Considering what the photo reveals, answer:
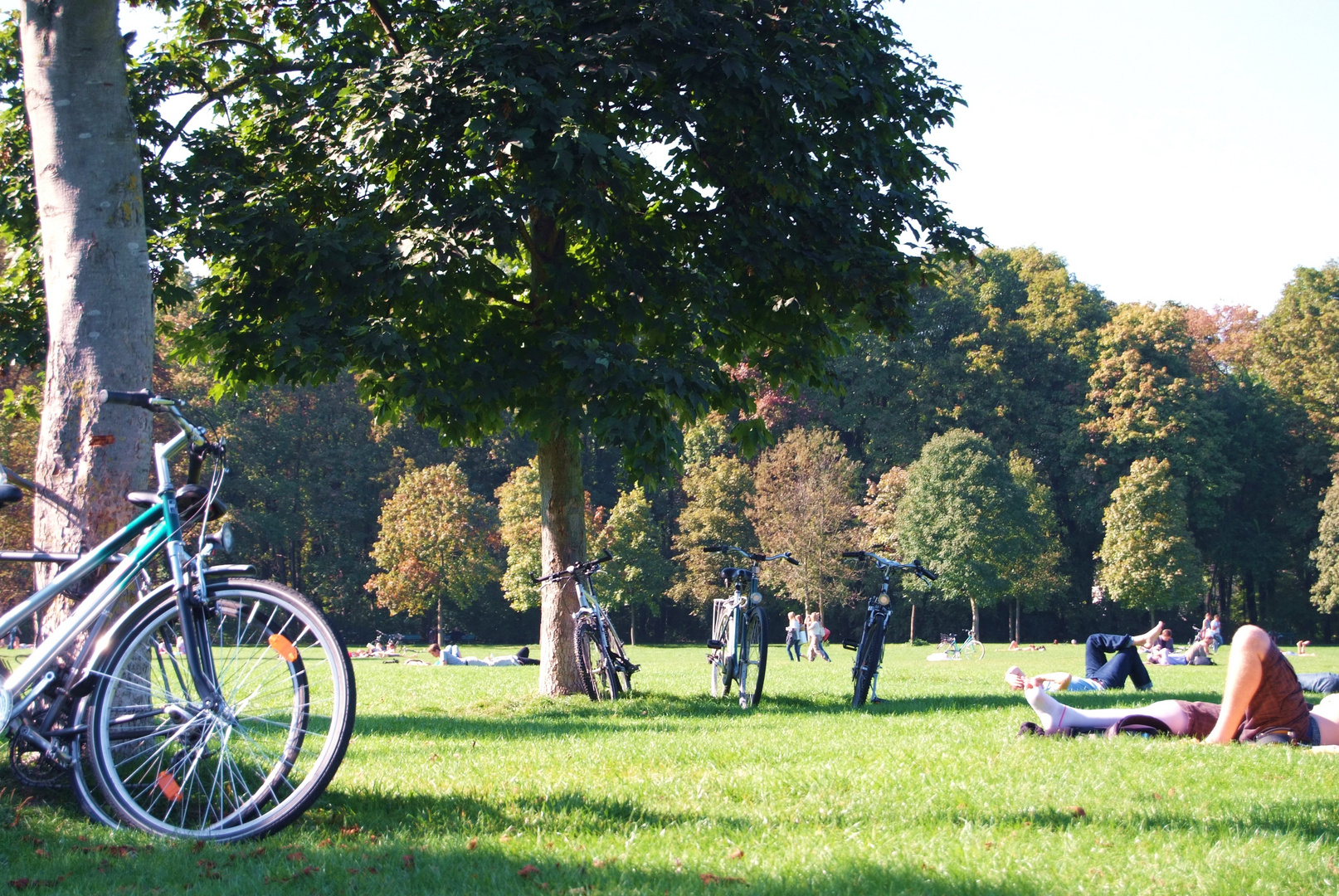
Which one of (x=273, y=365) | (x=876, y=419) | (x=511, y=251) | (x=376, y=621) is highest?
(x=876, y=419)

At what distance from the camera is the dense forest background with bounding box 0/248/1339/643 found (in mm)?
52062

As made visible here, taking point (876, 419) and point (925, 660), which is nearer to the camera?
point (925, 660)

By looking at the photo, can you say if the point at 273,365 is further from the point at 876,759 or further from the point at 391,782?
the point at 876,759

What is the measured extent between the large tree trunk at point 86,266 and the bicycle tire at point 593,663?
655 cm

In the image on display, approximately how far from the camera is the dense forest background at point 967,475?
171ft

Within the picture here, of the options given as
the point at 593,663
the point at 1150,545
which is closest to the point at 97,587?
the point at 593,663

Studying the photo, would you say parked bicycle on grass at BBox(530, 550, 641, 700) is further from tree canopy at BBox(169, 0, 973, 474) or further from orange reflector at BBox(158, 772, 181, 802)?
orange reflector at BBox(158, 772, 181, 802)

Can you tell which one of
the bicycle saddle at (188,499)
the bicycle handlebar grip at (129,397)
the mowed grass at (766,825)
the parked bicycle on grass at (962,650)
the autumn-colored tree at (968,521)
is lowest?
the parked bicycle on grass at (962,650)

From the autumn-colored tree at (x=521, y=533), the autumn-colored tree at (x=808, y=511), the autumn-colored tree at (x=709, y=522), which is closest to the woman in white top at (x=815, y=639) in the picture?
the autumn-colored tree at (x=808, y=511)

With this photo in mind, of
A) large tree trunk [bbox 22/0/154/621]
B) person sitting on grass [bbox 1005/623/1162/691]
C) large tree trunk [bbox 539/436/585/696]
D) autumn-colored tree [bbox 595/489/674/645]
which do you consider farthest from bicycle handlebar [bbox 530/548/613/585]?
autumn-colored tree [bbox 595/489/674/645]

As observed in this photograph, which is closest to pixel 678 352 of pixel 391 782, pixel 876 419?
pixel 391 782

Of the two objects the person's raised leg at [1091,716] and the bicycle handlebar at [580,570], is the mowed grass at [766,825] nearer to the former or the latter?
the person's raised leg at [1091,716]

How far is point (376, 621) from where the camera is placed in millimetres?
55500

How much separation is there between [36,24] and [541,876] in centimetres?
452
